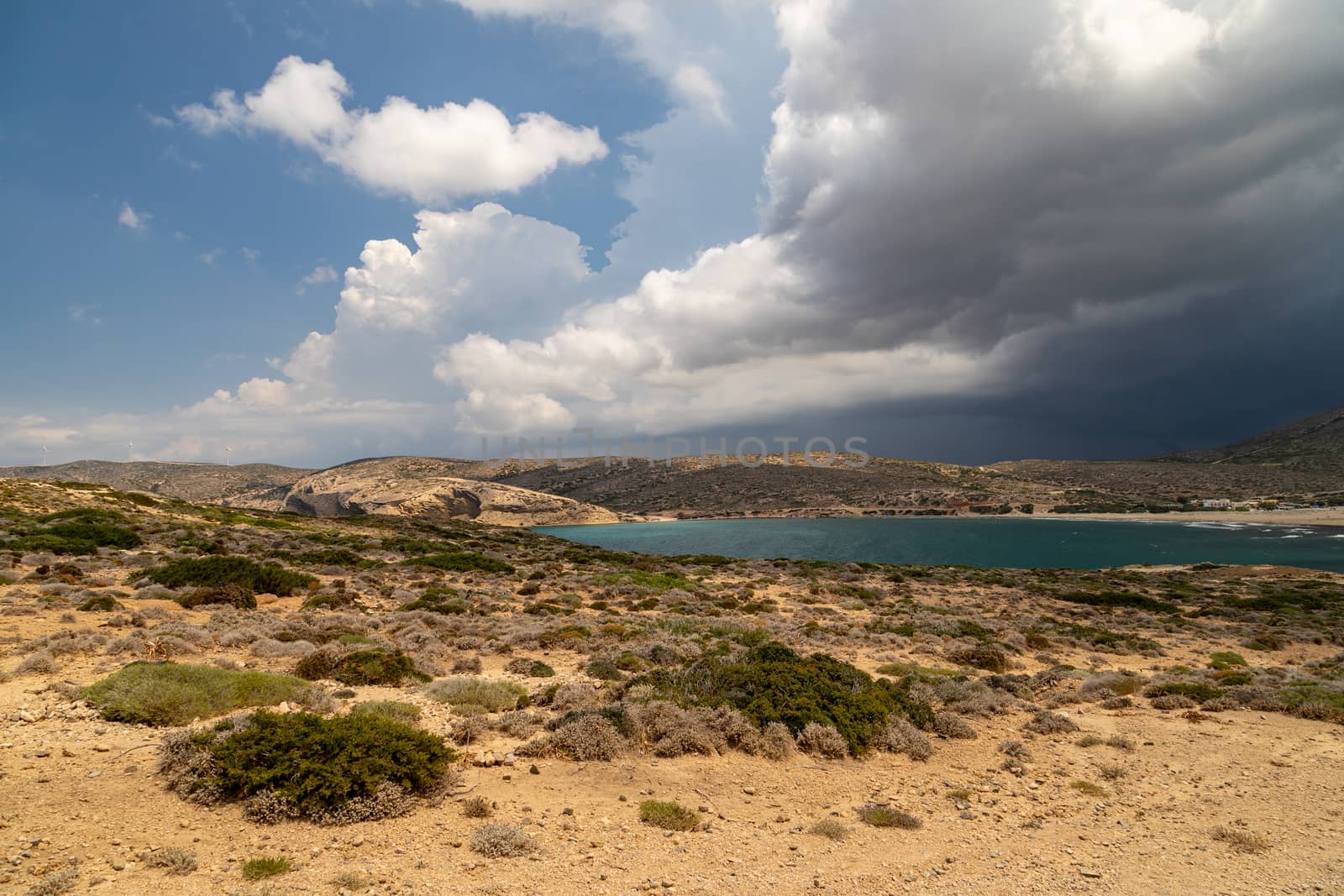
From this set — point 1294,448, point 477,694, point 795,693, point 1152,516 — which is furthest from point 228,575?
point 1294,448

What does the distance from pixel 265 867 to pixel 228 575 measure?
18121 mm

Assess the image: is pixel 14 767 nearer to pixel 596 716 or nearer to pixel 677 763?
pixel 596 716

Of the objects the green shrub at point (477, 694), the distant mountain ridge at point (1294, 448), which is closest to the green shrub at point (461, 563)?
the green shrub at point (477, 694)

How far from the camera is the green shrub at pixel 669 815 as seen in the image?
666cm

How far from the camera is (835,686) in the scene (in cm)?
1050

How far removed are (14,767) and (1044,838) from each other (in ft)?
39.7

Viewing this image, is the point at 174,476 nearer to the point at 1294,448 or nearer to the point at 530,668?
the point at 530,668

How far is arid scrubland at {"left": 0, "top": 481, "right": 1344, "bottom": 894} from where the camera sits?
574 centimetres

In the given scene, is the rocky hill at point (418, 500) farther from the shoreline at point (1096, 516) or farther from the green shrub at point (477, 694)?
the green shrub at point (477, 694)

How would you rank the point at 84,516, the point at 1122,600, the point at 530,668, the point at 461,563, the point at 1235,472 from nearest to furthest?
the point at 530,668 → the point at 1122,600 → the point at 461,563 → the point at 84,516 → the point at 1235,472

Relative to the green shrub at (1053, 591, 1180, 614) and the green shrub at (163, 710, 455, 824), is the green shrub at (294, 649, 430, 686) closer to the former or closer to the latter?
the green shrub at (163, 710, 455, 824)

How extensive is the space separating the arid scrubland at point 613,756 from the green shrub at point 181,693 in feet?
0.14

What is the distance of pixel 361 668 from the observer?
11016 millimetres

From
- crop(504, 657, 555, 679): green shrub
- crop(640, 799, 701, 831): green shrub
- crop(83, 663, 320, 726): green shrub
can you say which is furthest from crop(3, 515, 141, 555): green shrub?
crop(640, 799, 701, 831): green shrub
